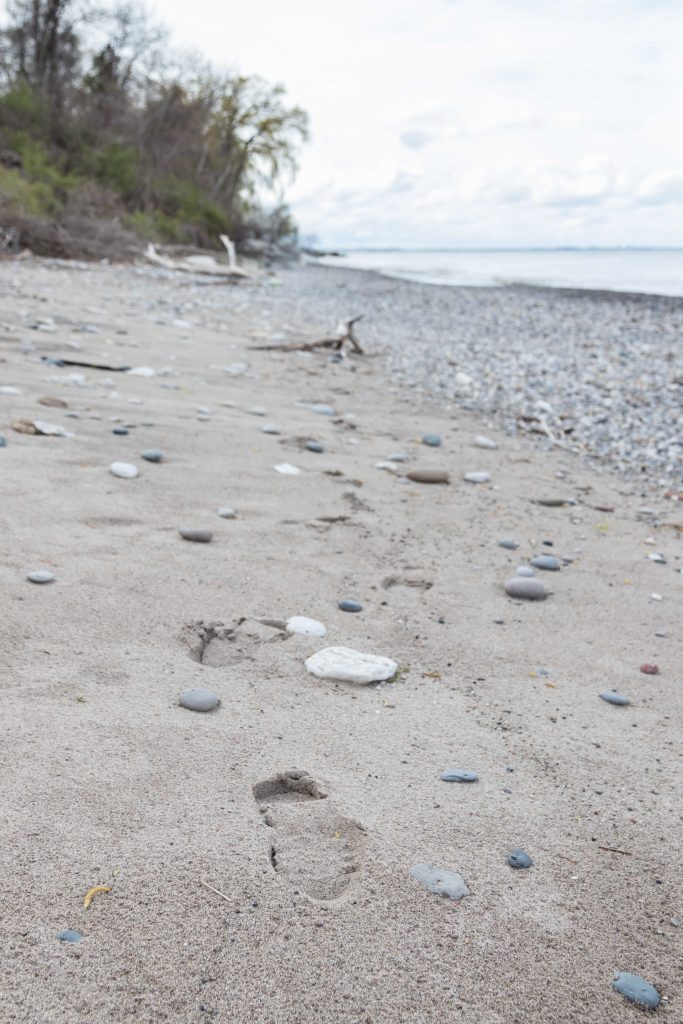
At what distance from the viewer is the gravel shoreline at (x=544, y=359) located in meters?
5.59

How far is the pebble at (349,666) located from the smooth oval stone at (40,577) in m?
0.76

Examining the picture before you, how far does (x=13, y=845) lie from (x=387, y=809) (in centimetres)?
69

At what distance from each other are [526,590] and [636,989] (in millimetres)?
1614

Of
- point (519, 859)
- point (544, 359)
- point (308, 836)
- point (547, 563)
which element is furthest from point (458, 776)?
point (544, 359)

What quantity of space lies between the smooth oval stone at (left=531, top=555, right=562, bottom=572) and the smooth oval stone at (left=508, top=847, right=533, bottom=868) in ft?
5.55

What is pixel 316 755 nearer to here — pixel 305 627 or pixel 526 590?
pixel 305 627

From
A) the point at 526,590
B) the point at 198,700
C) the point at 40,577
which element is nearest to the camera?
the point at 198,700

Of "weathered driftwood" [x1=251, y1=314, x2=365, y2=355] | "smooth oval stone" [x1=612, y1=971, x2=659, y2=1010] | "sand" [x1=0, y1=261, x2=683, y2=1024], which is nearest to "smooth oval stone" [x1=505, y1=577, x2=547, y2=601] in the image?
"sand" [x1=0, y1=261, x2=683, y2=1024]

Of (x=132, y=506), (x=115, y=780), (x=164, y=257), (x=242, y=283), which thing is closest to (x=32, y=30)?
(x=164, y=257)

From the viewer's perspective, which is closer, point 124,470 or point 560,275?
point 124,470

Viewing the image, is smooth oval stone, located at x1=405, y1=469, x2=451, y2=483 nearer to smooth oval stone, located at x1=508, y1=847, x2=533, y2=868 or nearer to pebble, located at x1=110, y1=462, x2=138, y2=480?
pebble, located at x1=110, y1=462, x2=138, y2=480

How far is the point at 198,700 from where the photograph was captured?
188cm

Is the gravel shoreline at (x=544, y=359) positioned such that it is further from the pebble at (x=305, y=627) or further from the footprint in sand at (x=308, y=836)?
the footprint in sand at (x=308, y=836)

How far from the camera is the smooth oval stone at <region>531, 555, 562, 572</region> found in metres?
3.13
